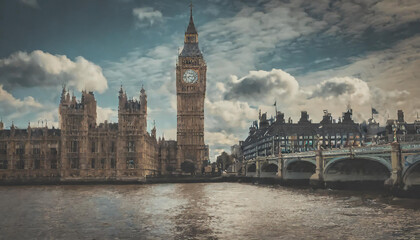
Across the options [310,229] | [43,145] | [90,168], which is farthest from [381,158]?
[43,145]

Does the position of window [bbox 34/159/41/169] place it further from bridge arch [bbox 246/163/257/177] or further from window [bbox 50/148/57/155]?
bridge arch [bbox 246/163/257/177]

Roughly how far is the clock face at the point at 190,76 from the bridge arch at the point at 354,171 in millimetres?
84148

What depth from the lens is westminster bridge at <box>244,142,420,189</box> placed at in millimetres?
48125

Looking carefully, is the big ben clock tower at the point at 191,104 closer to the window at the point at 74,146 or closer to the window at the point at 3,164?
the window at the point at 74,146

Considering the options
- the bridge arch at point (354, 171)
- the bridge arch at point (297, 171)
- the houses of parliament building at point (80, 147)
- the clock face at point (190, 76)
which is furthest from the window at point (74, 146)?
the bridge arch at point (354, 171)

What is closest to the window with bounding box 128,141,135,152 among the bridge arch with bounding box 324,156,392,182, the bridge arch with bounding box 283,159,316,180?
the bridge arch with bounding box 283,159,316,180

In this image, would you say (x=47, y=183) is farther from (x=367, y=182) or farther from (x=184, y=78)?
(x=367, y=182)

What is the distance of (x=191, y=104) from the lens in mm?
144750

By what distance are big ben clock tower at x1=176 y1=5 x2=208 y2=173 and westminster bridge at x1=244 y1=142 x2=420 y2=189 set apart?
108 feet

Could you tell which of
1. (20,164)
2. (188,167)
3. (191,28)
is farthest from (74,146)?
(191,28)

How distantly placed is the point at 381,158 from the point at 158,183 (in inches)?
2751

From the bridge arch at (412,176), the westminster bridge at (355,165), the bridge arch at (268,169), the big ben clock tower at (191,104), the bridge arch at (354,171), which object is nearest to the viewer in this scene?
the bridge arch at (412,176)

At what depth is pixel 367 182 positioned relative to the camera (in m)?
69.0

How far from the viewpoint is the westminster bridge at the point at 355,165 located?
48125 mm
